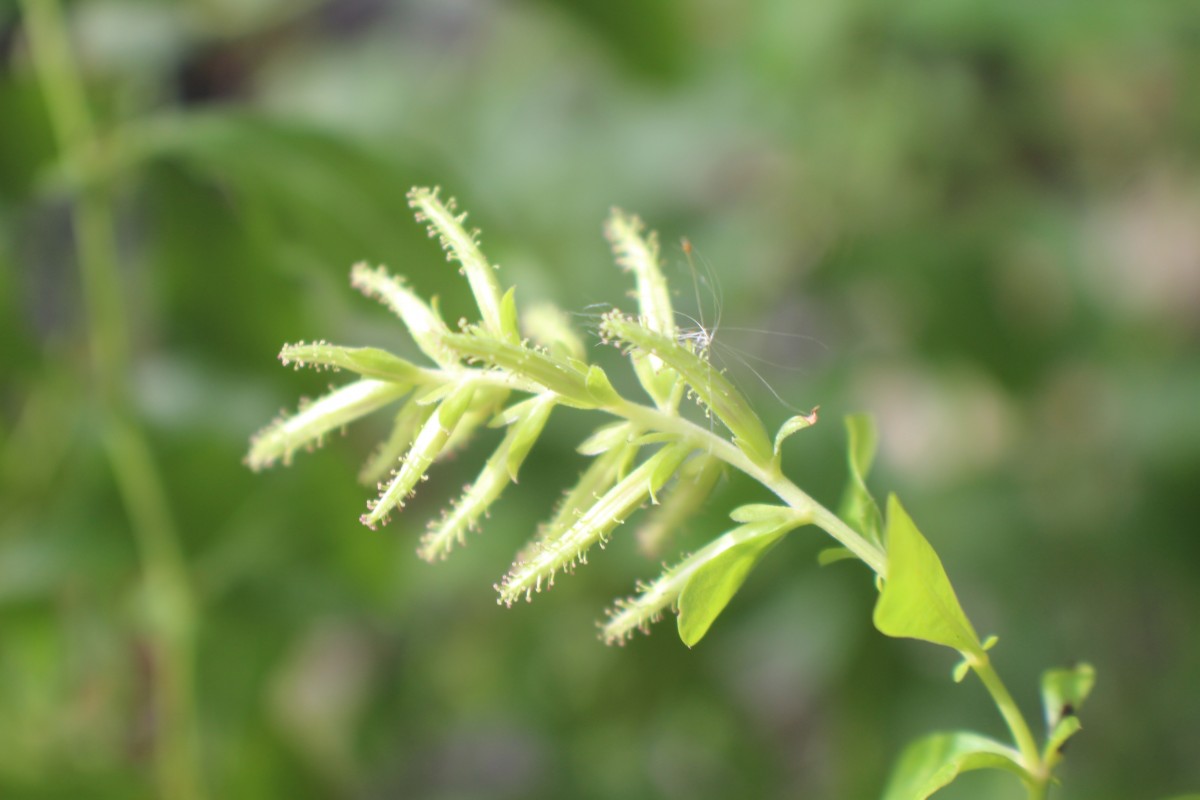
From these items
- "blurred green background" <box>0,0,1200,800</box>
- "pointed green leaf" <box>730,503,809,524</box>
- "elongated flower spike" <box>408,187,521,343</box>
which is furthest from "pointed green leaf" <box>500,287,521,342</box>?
"blurred green background" <box>0,0,1200,800</box>

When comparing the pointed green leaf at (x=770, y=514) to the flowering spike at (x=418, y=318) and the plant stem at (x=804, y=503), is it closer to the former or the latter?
the plant stem at (x=804, y=503)

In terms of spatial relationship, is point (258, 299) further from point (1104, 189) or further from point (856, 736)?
point (1104, 189)

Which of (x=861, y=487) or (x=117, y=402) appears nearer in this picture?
(x=861, y=487)

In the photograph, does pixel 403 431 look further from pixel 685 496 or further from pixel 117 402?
pixel 117 402

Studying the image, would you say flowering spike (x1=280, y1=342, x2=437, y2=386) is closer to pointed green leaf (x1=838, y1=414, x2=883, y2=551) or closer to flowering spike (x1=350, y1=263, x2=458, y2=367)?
flowering spike (x1=350, y1=263, x2=458, y2=367)

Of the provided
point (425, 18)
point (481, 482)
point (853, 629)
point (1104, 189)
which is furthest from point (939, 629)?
point (425, 18)

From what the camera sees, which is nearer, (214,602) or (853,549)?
(853,549)

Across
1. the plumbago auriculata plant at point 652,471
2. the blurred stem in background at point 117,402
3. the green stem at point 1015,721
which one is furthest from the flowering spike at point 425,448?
the blurred stem in background at point 117,402

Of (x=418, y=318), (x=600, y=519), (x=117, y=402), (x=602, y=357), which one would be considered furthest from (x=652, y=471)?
(x=602, y=357)
